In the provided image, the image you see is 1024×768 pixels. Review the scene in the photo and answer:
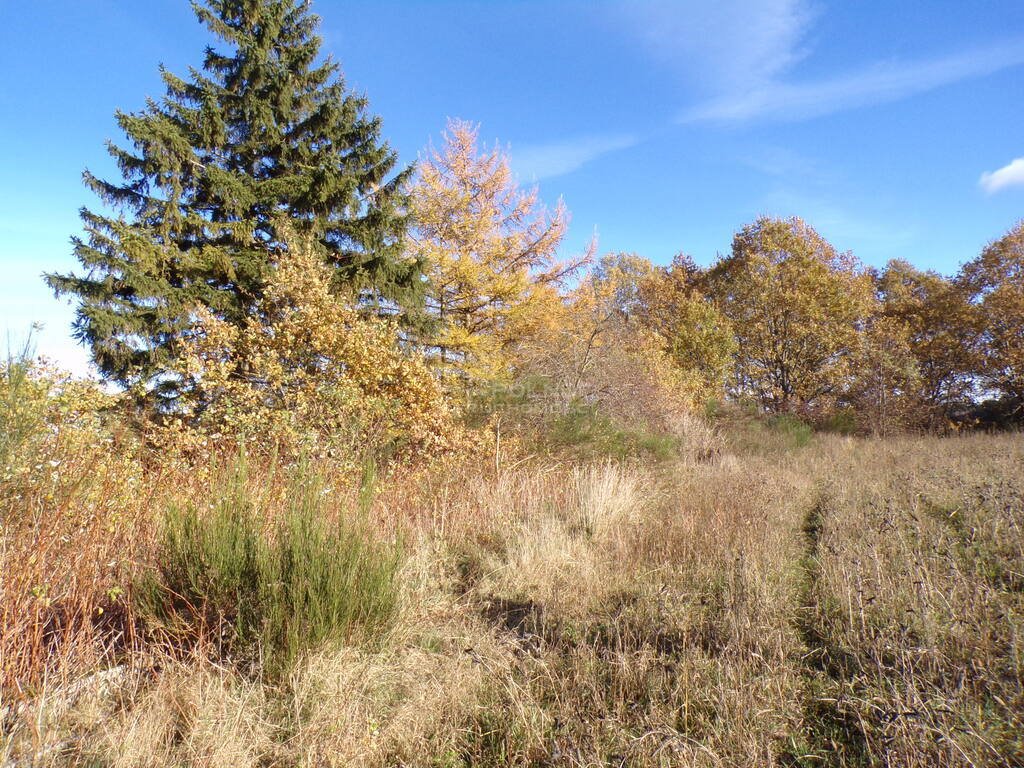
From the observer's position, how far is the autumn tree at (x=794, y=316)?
63.9ft

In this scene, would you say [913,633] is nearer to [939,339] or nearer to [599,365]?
[599,365]

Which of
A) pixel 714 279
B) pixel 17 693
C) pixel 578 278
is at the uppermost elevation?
pixel 714 279

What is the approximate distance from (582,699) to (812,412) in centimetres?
2018

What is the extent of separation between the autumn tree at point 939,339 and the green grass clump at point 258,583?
2197 centimetres

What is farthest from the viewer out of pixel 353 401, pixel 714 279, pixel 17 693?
pixel 714 279

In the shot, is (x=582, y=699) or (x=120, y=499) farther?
(x=120, y=499)

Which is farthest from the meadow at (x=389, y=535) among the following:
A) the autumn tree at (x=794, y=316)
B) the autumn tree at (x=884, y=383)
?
the autumn tree at (x=794, y=316)

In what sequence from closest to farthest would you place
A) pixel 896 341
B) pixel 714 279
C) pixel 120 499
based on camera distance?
pixel 120 499
pixel 896 341
pixel 714 279

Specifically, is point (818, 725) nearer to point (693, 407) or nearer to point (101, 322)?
point (101, 322)

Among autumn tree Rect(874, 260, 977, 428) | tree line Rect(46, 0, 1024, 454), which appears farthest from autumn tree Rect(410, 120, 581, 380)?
autumn tree Rect(874, 260, 977, 428)

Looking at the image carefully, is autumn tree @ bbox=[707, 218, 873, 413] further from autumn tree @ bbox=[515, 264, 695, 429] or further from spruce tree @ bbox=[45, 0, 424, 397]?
spruce tree @ bbox=[45, 0, 424, 397]

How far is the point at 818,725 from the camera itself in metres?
2.18

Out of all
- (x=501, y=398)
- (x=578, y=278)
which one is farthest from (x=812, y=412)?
(x=501, y=398)

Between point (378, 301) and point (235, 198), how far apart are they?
12.3 feet
